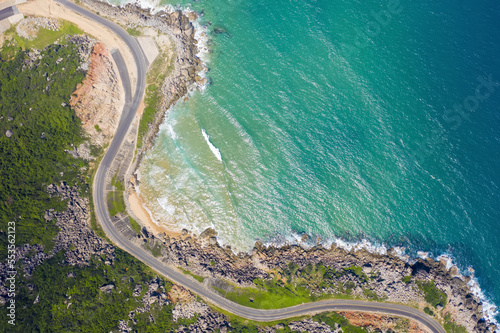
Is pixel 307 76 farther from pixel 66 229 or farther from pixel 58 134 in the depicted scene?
pixel 66 229

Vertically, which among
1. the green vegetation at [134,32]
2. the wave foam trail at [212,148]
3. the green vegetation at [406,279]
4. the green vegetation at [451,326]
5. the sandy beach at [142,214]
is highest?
the green vegetation at [134,32]

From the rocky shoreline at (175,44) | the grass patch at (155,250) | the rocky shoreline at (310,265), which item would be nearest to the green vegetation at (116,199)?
the rocky shoreline at (175,44)

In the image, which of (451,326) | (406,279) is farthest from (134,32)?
(451,326)

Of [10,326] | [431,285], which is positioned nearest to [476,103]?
[431,285]

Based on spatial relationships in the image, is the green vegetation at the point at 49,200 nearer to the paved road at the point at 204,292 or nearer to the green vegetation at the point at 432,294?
the paved road at the point at 204,292

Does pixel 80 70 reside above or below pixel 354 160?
below

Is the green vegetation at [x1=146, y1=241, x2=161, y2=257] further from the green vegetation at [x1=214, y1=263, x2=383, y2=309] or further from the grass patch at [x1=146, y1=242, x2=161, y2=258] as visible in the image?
the green vegetation at [x1=214, y1=263, x2=383, y2=309]
